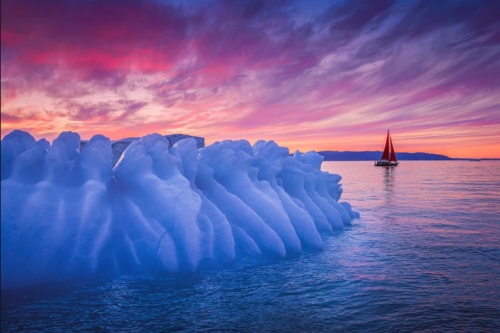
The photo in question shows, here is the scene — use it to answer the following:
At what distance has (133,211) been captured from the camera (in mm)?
7586

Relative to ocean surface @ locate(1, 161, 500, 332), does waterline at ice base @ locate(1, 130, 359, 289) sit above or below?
above

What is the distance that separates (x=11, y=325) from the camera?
16.7 ft

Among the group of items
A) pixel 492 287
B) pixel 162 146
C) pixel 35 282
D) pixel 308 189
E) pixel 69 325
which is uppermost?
pixel 162 146

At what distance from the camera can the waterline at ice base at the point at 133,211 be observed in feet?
20.4

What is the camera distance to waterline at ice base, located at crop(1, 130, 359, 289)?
621cm

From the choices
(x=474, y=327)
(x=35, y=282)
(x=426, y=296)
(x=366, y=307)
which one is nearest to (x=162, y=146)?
(x=35, y=282)

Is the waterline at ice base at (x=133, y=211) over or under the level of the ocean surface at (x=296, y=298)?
over

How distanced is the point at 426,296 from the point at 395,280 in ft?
3.08

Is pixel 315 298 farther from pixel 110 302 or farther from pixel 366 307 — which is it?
pixel 110 302

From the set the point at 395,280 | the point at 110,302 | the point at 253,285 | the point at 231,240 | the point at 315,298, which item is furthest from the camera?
the point at 231,240

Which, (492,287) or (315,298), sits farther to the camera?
(492,287)

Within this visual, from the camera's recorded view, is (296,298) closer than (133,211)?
Yes

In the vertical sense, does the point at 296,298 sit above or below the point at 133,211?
below

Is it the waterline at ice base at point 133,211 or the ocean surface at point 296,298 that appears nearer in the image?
the ocean surface at point 296,298
